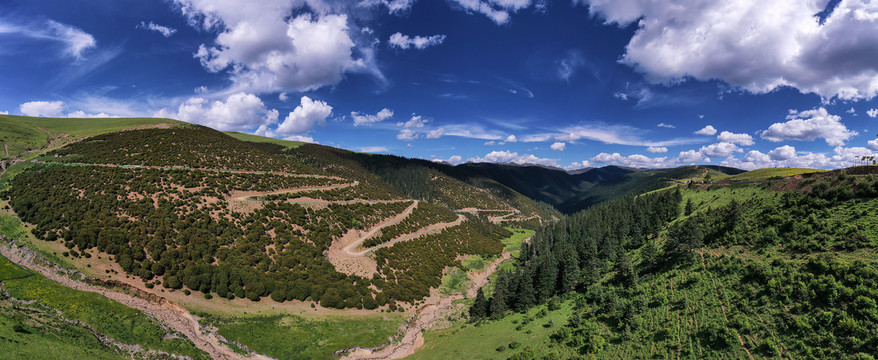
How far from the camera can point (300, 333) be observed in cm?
4394

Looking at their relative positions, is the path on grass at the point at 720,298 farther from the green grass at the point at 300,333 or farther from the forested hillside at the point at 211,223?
the forested hillside at the point at 211,223

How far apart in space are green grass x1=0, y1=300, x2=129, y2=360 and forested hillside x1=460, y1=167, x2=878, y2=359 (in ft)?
138

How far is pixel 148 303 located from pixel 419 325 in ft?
134

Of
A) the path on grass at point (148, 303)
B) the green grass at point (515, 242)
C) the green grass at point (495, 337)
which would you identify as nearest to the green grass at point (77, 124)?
the path on grass at point (148, 303)

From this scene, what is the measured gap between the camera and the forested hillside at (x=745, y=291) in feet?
79.8

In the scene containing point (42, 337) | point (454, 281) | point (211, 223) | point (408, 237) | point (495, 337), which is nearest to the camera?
point (42, 337)

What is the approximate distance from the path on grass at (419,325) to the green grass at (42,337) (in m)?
26.0

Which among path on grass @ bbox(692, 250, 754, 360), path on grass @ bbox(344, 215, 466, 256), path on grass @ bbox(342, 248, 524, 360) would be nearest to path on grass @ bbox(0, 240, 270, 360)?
path on grass @ bbox(342, 248, 524, 360)

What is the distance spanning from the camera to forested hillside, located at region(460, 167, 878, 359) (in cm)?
2431

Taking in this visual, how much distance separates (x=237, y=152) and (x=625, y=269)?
117m

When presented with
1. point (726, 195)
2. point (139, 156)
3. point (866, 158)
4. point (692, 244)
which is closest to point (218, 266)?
point (139, 156)

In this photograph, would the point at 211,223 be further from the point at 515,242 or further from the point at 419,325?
the point at 515,242

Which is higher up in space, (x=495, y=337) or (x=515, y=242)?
(x=495, y=337)

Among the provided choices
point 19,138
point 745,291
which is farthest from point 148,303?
point 19,138
